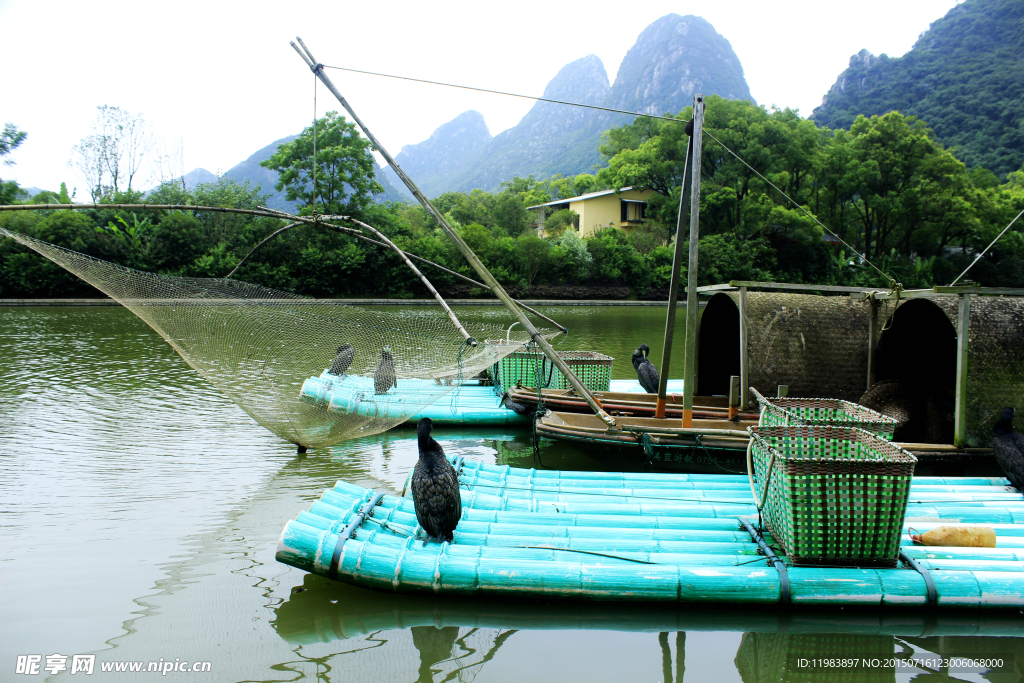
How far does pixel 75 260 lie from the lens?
5367 mm

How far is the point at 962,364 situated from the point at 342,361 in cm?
694

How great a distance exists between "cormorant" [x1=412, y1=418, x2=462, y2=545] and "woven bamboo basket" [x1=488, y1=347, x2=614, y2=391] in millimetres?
4335

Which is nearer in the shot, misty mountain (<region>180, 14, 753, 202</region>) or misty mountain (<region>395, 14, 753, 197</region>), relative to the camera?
misty mountain (<region>180, 14, 753, 202</region>)

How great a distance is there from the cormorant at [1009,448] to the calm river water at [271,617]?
2.00m

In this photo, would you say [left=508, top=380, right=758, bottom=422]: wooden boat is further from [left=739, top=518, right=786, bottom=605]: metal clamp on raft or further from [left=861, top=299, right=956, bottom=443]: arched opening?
[left=739, top=518, right=786, bottom=605]: metal clamp on raft

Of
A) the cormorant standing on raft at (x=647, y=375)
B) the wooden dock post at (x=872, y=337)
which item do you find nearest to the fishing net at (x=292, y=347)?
the cormorant standing on raft at (x=647, y=375)

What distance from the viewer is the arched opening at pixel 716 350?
8.91 meters

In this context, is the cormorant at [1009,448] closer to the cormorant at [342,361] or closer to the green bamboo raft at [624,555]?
the green bamboo raft at [624,555]

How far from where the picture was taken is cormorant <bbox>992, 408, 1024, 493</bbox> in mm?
5145

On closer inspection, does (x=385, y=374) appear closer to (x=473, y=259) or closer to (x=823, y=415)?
(x=473, y=259)

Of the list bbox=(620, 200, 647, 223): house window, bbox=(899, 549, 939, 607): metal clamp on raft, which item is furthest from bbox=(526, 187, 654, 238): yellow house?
bbox=(899, 549, 939, 607): metal clamp on raft

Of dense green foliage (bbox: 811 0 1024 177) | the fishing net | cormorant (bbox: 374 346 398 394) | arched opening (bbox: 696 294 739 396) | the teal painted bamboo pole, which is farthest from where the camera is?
dense green foliage (bbox: 811 0 1024 177)

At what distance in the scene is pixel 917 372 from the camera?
7.77 metres

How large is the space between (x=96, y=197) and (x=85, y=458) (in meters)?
36.1
